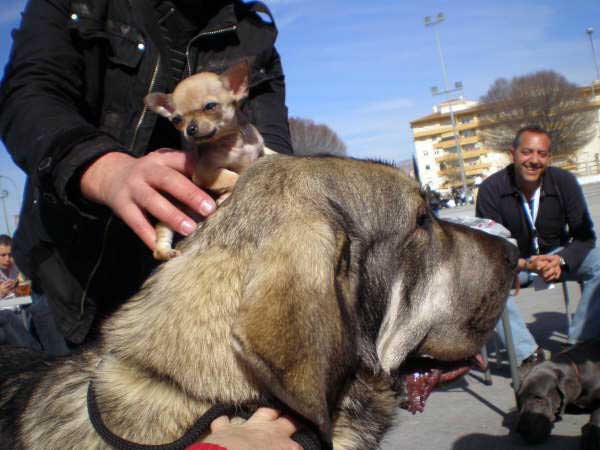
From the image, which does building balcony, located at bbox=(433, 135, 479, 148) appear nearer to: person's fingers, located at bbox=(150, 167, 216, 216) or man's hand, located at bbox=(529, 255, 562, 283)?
man's hand, located at bbox=(529, 255, 562, 283)

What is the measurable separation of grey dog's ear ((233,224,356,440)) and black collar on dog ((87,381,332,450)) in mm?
74

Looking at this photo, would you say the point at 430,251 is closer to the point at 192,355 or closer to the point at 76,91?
the point at 192,355

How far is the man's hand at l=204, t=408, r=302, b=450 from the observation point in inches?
57.1

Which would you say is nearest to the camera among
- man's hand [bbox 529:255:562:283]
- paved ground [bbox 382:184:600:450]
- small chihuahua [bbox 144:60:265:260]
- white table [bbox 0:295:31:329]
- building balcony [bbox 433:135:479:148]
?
small chihuahua [bbox 144:60:265:260]

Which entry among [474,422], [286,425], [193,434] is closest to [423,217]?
[286,425]

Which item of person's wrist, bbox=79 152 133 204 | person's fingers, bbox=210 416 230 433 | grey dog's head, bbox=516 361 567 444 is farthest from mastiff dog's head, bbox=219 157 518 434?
grey dog's head, bbox=516 361 567 444

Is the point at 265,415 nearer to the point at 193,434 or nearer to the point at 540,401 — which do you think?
the point at 193,434

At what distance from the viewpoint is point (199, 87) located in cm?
293

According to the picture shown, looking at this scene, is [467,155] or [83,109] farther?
A: [467,155]

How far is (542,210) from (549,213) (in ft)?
0.34

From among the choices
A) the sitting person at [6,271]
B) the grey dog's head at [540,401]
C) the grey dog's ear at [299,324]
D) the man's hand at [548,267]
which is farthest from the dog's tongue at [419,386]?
the sitting person at [6,271]

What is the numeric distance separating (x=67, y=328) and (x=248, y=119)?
1642mm

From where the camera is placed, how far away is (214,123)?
2.84 metres

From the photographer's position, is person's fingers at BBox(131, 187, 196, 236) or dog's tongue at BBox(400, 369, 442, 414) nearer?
person's fingers at BBox(131, 187, 196, 236)
